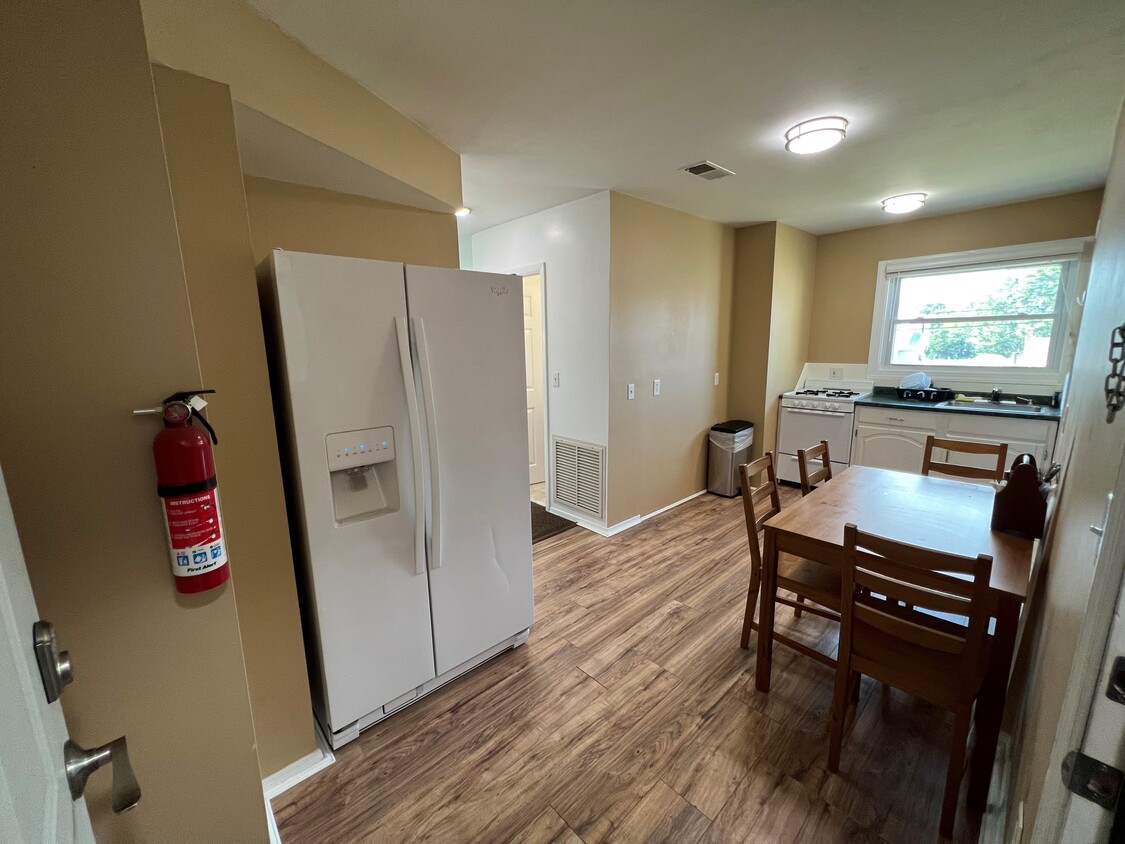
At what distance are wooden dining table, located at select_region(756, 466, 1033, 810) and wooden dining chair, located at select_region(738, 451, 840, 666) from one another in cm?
12

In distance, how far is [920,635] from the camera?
1.31m

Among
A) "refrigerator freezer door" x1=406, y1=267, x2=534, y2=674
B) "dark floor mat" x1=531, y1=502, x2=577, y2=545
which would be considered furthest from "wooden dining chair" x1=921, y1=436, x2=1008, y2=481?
"dark floor mat" x1=531, y1=502, x2=577, y2=545

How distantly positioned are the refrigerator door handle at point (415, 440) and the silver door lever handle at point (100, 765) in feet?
3.31

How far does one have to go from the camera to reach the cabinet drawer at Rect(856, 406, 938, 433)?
3646 mm

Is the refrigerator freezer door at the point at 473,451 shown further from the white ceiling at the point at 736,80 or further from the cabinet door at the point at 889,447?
the cabinet door at the point at 889,447

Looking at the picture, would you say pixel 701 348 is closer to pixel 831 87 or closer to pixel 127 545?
pixel 831 87

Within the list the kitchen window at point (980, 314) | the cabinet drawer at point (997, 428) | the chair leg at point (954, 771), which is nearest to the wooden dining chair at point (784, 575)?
the chair leg at point (954, 771)

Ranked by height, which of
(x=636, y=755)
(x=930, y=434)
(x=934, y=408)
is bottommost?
(x=636, y=755)

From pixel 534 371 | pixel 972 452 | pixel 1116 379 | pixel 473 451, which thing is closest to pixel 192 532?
pixel 473 451

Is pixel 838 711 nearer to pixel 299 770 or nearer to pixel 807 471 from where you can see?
pixel 807 471

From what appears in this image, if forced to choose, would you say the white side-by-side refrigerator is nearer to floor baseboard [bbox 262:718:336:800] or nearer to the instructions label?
floor baseboard [bbox 262:718:336:800]

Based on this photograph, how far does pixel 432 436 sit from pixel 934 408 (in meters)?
4.06

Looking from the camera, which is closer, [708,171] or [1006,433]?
[708,171]

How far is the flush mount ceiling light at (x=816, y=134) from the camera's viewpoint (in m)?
2.09
